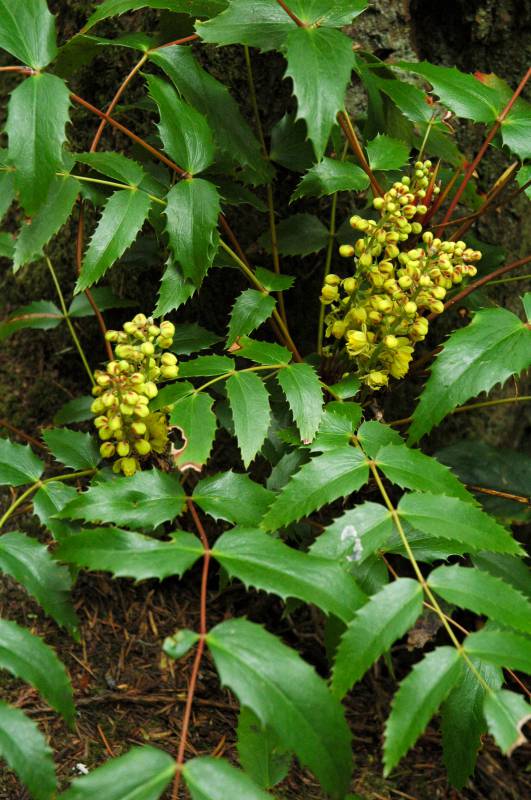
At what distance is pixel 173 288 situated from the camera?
1641 mm

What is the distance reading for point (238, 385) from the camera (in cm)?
153

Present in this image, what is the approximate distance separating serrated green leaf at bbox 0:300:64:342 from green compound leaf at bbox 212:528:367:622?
99 centimetres

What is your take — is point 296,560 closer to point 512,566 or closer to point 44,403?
point 512,566

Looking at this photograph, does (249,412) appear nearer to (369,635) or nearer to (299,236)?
(369,635)

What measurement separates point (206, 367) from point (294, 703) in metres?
0.72

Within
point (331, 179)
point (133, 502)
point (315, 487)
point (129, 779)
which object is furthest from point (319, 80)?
point (129, 779)

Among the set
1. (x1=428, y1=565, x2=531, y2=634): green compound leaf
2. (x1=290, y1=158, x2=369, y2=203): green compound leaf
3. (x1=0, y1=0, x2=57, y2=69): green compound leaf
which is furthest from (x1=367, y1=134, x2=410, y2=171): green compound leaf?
(x1=428, y1=565, x2=531, y2=634): green compound leaf

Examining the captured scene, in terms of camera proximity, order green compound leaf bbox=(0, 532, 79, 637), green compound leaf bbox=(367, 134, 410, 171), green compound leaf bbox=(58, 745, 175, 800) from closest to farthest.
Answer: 1. green compound leaf bbox=(58, 745, 175, 800)
2. green compound leaf bbox=(0, 532, 79, 637)
3. green compound leaf bbox=(367, 134, 410, 171)

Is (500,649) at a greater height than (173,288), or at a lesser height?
lesser

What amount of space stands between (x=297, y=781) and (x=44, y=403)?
1.26m

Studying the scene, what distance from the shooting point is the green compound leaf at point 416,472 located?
1403 millimetres

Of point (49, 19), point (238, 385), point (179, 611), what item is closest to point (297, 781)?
point (179, 611)

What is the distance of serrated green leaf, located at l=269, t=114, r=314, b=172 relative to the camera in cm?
189

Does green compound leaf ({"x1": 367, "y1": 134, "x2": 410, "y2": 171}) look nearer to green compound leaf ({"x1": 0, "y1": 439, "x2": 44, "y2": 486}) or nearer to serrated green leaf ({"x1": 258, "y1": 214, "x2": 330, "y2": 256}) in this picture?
serrated green leaf ({"x1": 258, "y1": 214, "x2": 330, "y2": 256})
